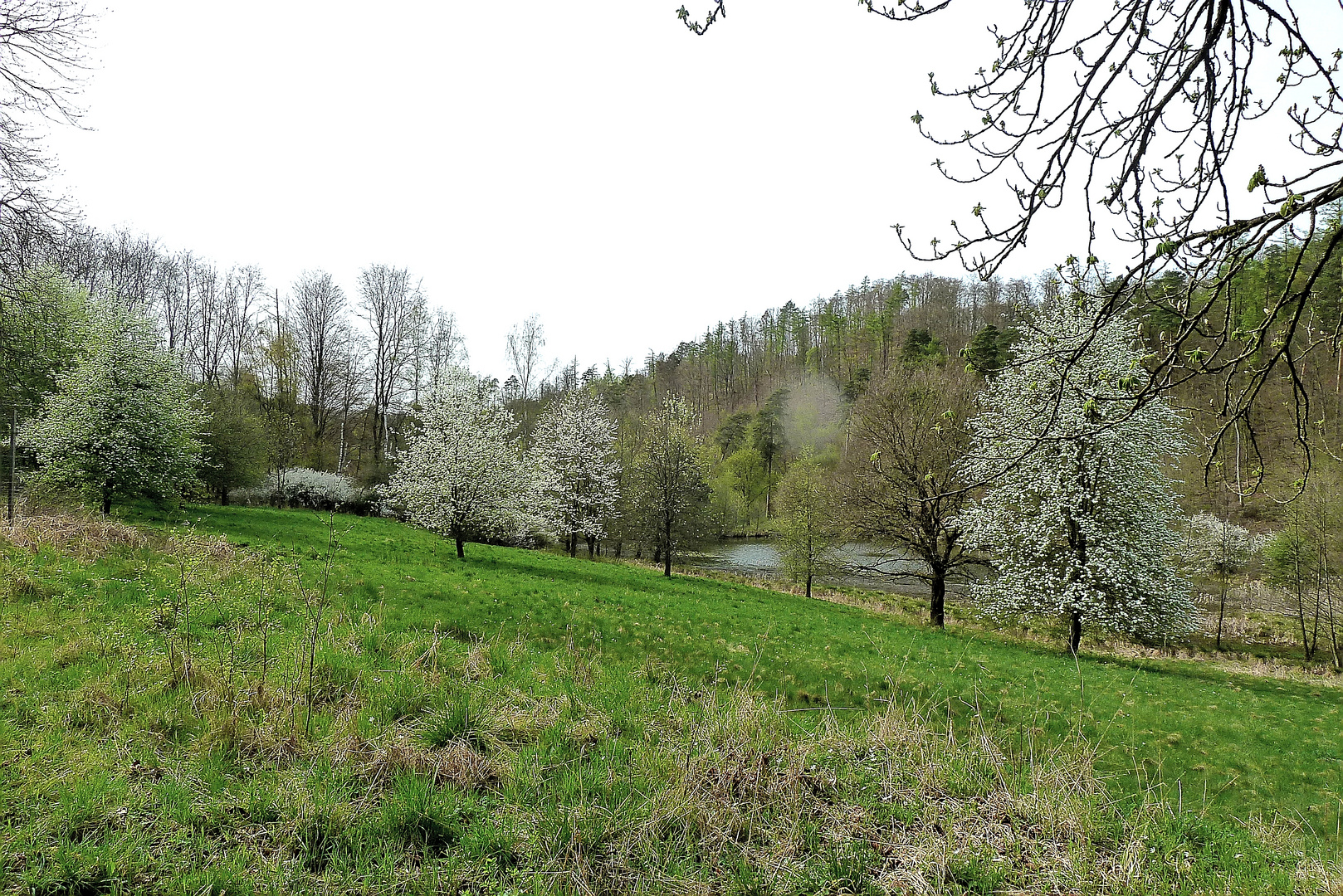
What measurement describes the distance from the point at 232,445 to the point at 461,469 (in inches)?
523

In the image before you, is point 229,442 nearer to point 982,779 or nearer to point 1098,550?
point 982,779

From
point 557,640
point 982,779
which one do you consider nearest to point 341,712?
point 982,779

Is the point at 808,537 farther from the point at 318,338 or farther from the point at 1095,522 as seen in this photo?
the point at 318,338

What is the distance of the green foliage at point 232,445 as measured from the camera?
74.6ft

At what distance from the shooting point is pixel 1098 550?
13.0m

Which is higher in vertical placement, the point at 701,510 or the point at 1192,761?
the point at 701,510

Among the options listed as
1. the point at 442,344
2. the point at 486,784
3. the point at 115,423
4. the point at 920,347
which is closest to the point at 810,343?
the point at 920,347

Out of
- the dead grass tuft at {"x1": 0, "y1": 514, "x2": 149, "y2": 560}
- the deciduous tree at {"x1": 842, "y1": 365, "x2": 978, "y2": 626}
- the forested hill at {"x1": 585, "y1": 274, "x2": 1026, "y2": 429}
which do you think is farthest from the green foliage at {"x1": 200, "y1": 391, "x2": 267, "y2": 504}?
the forested hill at {"x1": 585, "y1": 274, "x2": 1026, "y2": 429}

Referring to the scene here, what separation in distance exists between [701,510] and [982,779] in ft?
74.7

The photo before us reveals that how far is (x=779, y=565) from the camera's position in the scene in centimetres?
2802

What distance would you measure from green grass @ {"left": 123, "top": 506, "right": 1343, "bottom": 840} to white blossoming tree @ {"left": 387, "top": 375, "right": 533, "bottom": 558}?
1615 mm

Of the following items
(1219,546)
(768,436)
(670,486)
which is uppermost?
(768,436)

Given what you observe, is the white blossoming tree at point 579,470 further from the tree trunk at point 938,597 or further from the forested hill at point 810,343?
the forested hill at point 810,343

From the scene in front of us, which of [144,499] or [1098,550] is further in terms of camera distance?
[144,499]
